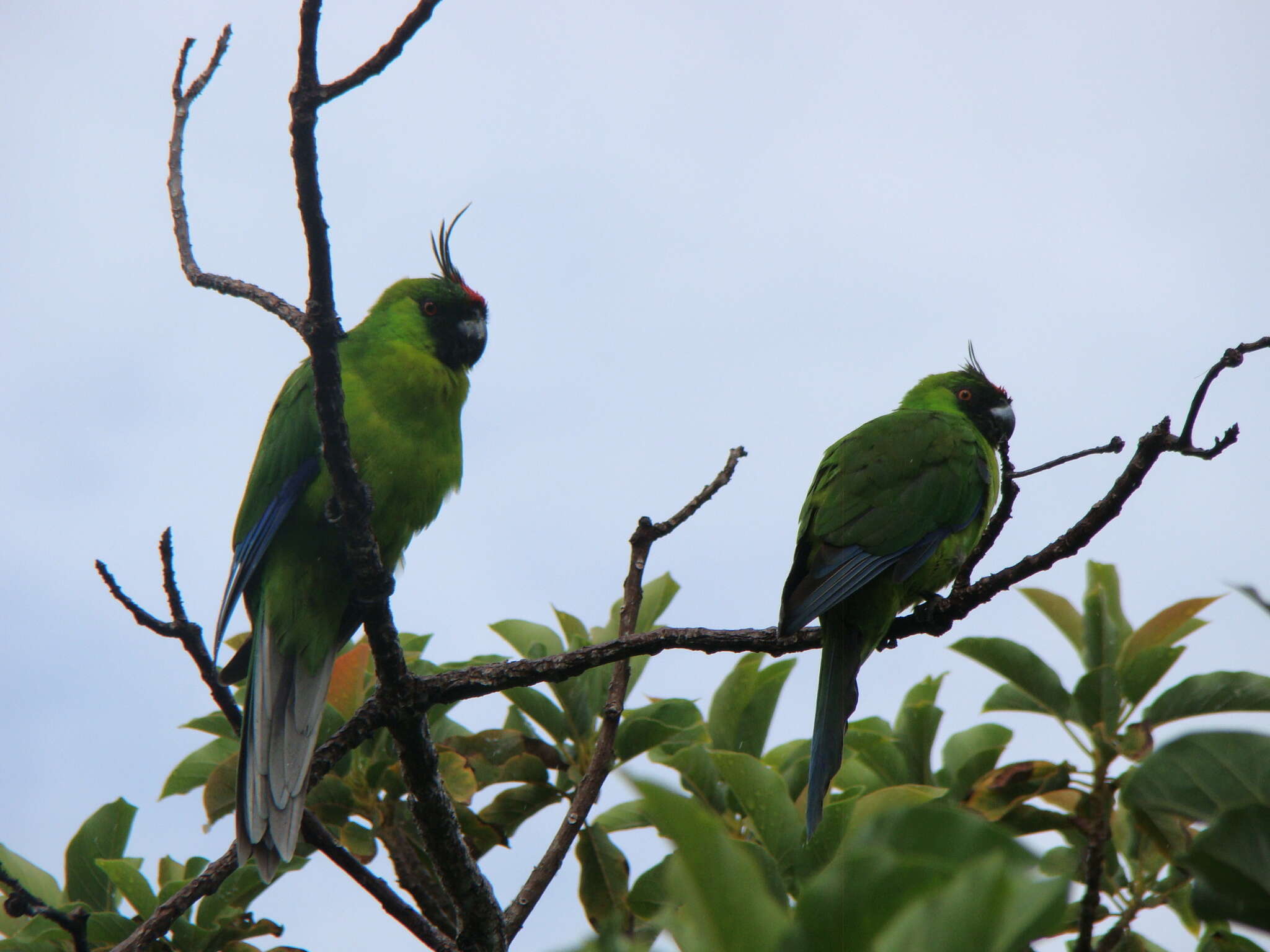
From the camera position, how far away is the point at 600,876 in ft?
10.5

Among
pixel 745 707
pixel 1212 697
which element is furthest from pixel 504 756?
pixel 1212 697

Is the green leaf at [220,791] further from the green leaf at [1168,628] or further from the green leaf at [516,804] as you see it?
the green leaf at [1168,628]

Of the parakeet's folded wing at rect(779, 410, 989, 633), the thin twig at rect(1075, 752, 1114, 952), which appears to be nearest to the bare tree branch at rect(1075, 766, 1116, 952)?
the thin twig at rect(1075, 752, 1114, 952)

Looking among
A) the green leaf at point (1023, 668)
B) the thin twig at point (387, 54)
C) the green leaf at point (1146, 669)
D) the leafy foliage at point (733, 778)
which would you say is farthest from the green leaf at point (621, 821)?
the thin twig at point (387, 54)

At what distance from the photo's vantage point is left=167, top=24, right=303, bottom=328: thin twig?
9.46 ft

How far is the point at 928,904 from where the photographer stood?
751 mm

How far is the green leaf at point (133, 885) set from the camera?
2850 millimetres

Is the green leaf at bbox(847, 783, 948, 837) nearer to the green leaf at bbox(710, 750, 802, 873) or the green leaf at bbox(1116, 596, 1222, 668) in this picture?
the green leaf at bbox(710, 750, 802, 873)

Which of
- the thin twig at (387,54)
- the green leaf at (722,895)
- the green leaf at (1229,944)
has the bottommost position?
the green leaf at (722,895)

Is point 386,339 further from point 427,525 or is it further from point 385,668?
point 385,668

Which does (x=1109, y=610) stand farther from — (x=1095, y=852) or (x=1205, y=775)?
(x=1205, y=775)

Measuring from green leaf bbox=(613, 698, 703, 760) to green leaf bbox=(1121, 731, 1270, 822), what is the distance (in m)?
2.17

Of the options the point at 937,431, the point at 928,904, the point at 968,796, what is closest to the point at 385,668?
the point at 968,796

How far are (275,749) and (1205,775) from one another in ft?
8.73
